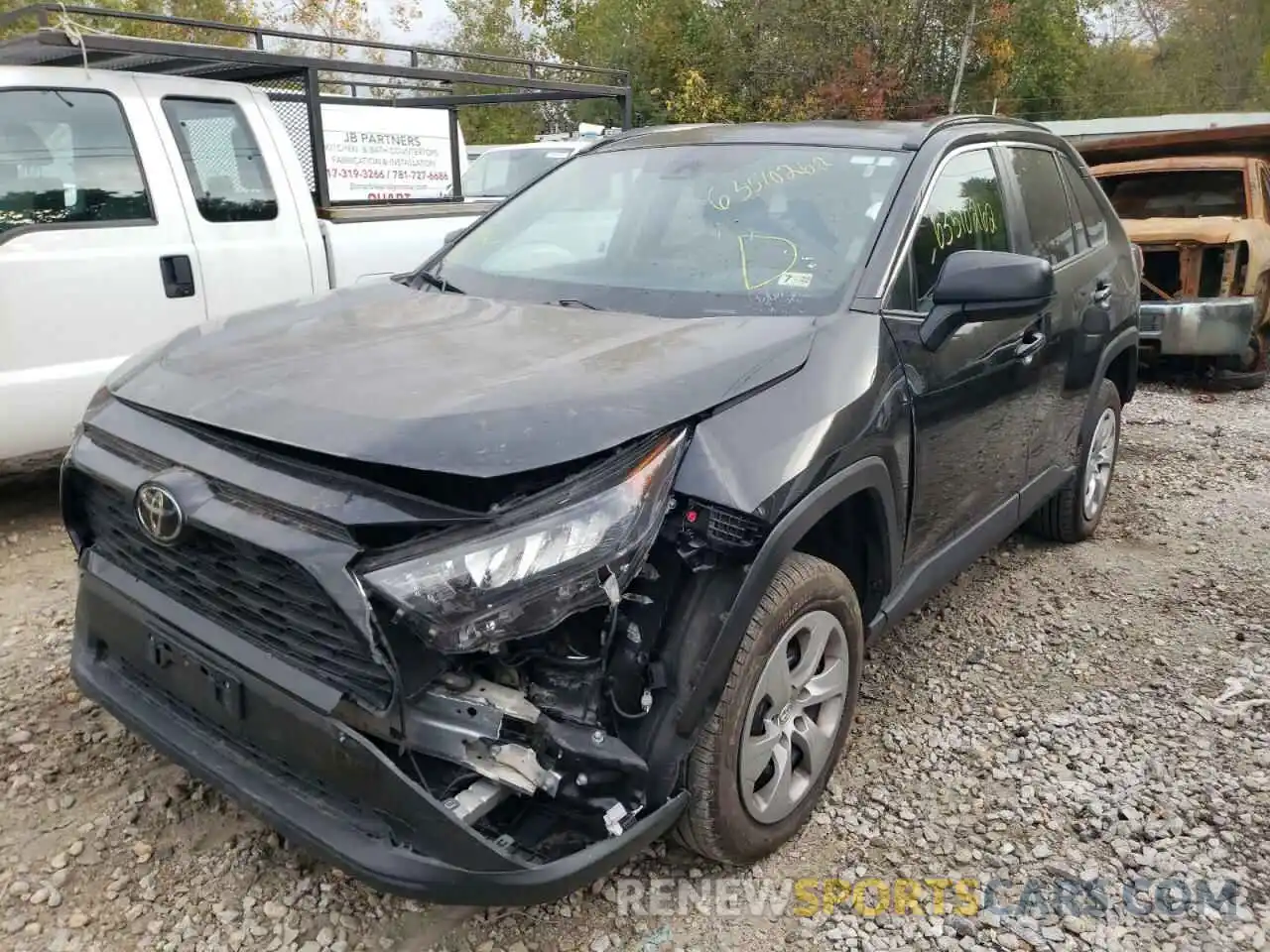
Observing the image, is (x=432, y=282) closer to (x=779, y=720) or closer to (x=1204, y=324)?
(x=779, y=720)

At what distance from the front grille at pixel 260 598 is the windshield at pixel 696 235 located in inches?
51.9

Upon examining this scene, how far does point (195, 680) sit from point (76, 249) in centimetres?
290

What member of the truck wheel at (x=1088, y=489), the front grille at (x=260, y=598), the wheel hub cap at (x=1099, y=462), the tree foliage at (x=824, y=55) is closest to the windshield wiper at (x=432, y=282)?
the front grille at (x=260, y=598)

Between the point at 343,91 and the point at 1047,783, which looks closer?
the point at 1047,783

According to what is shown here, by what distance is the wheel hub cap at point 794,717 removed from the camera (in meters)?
2.42

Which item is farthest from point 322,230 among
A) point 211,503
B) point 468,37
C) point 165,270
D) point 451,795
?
point 468,37

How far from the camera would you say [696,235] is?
10.5 ft

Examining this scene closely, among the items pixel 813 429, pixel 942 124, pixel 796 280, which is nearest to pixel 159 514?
pixel 813 429

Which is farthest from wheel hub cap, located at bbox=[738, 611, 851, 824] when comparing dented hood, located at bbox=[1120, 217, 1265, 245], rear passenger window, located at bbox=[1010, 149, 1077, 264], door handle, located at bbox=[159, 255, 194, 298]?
dented hood, located at bbox=[1120, 217, 1265, 245]

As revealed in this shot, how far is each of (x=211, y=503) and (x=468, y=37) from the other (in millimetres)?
32886

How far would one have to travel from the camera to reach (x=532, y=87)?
22.2 feet

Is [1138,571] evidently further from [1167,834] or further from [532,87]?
[532,87]

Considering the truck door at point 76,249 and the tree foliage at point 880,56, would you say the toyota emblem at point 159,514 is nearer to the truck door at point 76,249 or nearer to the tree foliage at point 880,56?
the truck door at point 76,249

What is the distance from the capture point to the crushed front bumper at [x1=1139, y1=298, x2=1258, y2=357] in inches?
288
